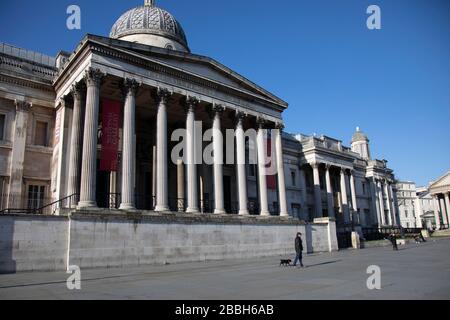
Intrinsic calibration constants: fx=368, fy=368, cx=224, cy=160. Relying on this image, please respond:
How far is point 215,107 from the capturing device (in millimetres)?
24828

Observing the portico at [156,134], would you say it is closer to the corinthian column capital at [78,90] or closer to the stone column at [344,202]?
the corinthian column capital at [78,90]

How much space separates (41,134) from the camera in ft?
76.6

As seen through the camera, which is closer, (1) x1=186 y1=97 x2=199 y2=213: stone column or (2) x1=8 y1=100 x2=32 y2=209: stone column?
(2) x1=8 y1=100 x2=32 y2=209: stone column

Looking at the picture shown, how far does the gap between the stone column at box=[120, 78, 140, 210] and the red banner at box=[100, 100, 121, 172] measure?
0.47m

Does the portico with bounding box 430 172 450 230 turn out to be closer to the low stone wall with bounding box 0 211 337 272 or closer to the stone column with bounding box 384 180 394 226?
the stone column with bounding box 384 180 394 226

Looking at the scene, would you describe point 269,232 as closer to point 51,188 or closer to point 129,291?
point 51,188

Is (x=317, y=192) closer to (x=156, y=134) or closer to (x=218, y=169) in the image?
(x=218, y=169)

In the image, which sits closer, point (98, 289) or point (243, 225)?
point (98, 289)

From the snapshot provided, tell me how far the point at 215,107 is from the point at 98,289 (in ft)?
54.1

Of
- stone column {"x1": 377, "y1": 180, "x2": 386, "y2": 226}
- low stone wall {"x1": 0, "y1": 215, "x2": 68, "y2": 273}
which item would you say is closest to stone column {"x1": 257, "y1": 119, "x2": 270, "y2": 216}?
low stone wall {"x1": 0, "y1": 215, "x2": 68, "y2": 273}

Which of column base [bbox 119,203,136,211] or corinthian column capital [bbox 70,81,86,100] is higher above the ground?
corinthian column capital [bbox 70,81,86,100]

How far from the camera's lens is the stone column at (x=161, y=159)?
20141mm

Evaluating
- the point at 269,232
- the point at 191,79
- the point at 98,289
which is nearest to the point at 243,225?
the point at 269,232

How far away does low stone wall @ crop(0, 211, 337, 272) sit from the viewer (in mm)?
15211
